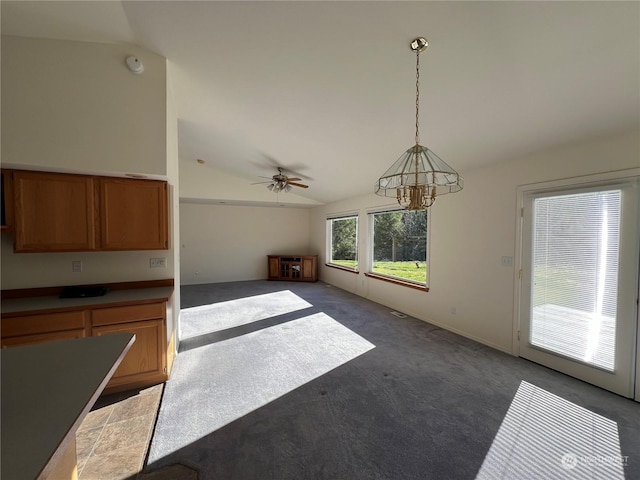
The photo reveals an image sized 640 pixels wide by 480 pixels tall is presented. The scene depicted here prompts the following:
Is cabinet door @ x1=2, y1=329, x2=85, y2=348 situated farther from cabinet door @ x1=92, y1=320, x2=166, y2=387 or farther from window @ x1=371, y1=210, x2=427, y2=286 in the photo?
window @ x1=371, y1=210, x2=427, y2=286

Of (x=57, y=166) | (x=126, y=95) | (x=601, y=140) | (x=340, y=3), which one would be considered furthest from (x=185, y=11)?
(x=601, y=140)

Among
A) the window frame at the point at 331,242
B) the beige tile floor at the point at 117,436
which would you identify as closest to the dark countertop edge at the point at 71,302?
the beige tile floor at the point at 117,436

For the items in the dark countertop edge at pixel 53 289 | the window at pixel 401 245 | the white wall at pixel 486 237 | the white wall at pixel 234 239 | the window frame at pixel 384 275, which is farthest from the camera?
the white wall at pixel 234 239

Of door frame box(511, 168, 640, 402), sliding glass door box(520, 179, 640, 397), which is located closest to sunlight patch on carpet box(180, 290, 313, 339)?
door frame box(511, 168, 640, 402)

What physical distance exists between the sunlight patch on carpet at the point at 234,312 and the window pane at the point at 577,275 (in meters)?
3.52

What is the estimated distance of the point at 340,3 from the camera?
65.8 inches

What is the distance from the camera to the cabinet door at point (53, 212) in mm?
2141

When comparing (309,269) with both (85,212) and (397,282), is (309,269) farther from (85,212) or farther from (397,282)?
(85,212)

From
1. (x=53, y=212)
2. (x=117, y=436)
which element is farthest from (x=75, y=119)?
(x=117, y=436)

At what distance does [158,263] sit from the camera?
9.20 ft

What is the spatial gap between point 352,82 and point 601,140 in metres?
2.36

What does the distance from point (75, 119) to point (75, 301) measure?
1540mm

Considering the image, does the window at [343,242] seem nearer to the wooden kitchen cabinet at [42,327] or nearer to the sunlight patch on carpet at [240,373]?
the sunlight patch on carpet at [240,373]

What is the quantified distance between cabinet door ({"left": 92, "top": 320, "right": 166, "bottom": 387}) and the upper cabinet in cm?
73
